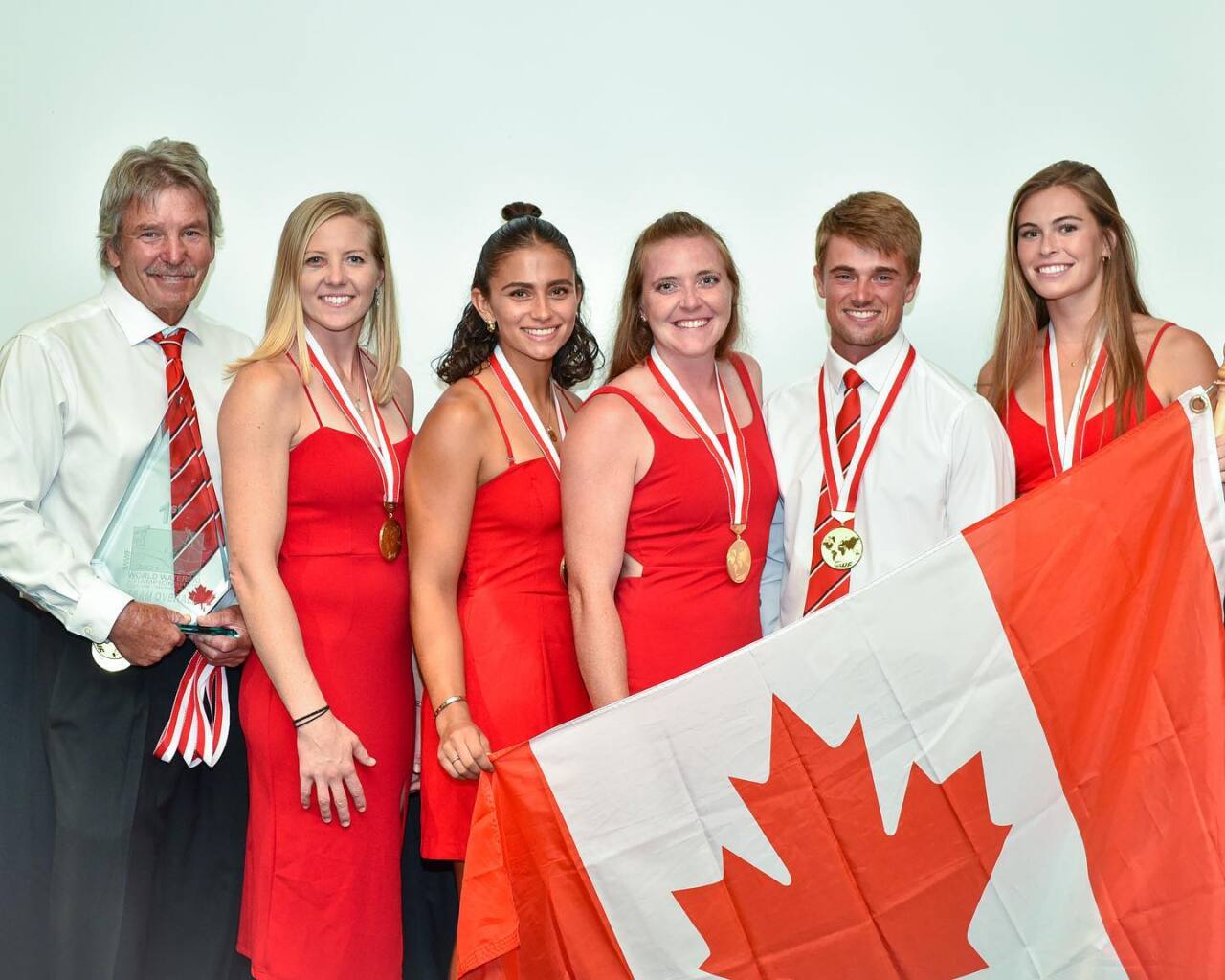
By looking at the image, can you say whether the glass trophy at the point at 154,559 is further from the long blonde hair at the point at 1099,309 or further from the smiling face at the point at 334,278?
the long blonde hair at the point at 1099,309

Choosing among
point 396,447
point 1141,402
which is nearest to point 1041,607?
point 1141,402

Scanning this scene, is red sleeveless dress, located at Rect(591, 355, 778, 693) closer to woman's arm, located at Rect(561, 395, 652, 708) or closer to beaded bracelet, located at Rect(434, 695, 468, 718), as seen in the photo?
woman's arm, located at Rect(561, 395, 652, 708)

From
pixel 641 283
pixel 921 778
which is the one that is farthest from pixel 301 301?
pixel 921 778

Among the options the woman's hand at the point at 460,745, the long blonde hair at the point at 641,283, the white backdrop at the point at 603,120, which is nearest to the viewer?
the woman's hand at the point at 460,745

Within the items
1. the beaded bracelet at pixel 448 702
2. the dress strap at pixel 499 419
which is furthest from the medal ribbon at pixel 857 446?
the beaded bracelet at pixel 448 702

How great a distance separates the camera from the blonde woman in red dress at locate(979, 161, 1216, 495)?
328 centimetres

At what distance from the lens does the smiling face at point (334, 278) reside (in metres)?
3.00

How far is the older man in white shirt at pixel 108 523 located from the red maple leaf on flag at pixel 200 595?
2.2 inches

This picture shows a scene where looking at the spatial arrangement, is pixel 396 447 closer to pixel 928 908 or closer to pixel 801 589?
pixel 801 589

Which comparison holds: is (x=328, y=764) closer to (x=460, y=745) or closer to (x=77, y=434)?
(x=460, y=745)

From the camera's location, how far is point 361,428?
9.77 feet

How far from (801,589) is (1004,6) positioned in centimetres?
214

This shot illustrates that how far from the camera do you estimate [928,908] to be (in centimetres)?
267

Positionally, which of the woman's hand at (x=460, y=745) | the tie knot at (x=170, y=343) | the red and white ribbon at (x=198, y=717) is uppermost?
the tie knot at (x=170, y=343)
